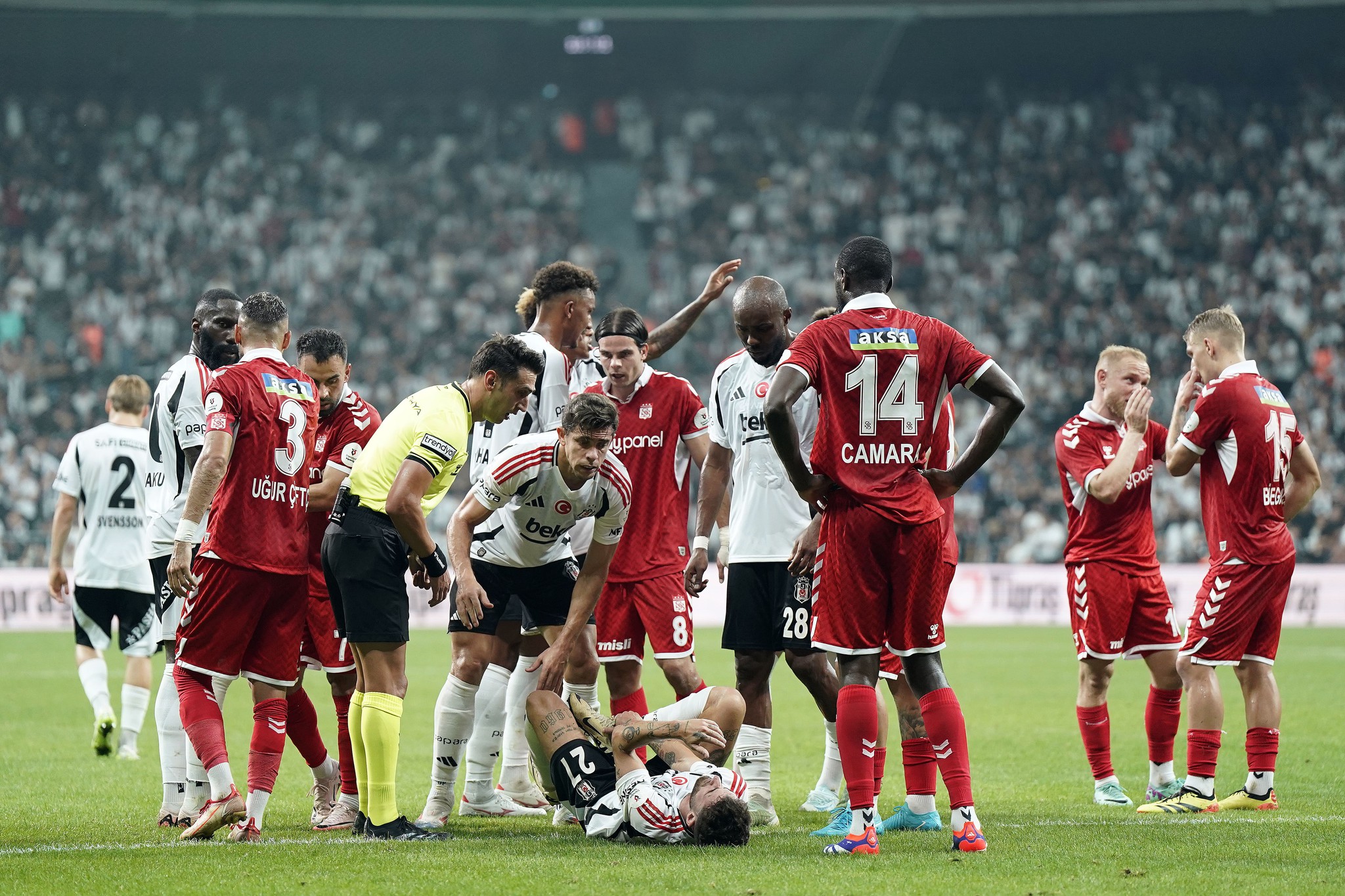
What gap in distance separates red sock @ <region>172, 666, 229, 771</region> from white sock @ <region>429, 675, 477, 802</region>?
1072 millimetres

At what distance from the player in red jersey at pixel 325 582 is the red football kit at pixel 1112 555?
423 centimetres

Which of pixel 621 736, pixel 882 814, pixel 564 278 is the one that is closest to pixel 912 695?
pixel 882 814

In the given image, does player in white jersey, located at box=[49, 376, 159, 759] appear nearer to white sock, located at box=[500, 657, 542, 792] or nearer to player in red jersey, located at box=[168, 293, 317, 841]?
white sock, located at box=[500, 657, 542, 792]

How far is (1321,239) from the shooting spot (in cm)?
3148

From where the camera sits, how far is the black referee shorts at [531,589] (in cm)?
746

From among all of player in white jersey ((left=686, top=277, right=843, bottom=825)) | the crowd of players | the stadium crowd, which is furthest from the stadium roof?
player in white jersey ((left=686, top=277, right=843, bottom=825))

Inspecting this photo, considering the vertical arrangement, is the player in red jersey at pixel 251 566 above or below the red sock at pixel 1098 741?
above

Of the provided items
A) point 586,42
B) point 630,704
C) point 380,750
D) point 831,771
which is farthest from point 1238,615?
point 586,42

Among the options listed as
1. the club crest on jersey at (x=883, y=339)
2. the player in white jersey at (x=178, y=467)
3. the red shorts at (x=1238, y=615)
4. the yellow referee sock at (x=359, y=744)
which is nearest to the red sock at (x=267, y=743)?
the player in white jersey at (x=178, y=467)

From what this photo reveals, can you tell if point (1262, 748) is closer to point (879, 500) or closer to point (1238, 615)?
point (1238, 615)

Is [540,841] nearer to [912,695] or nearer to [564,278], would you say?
[912,695]

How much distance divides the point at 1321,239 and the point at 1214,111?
193 inches

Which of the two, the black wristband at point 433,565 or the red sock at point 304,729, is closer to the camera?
the black wristband at point 433,565

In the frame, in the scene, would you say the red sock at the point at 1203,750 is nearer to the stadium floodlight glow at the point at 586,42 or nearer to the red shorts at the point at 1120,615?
the red shorts at the point at 1120,615
